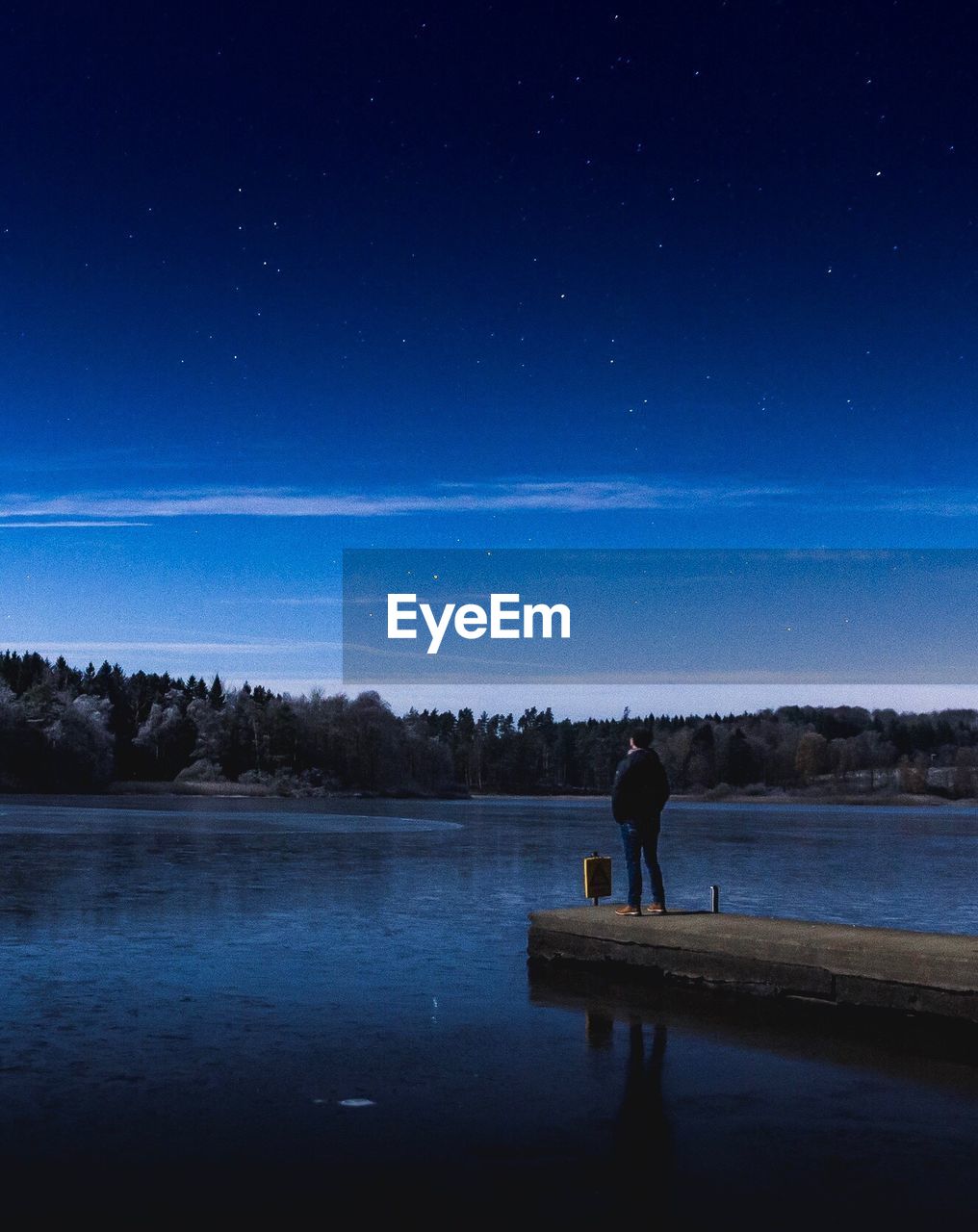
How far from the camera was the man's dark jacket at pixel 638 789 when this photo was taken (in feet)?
48.5

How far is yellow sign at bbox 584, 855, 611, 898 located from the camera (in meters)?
16.3

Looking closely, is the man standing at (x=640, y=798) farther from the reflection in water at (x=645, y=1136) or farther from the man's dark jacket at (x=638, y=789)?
the reflection in water at (x=645, y=1136)

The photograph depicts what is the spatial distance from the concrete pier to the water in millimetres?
633

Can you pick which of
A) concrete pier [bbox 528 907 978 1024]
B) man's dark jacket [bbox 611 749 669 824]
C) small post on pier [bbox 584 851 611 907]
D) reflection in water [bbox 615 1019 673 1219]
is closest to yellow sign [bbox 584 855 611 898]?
small post on pier [bbox 584 851 611 907]

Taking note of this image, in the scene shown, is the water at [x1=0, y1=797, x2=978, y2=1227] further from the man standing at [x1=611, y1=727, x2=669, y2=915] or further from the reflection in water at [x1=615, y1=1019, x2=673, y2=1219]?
the man standing at [x1=611, y1=727, x2=669, y2=915]

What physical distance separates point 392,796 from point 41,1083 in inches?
6834

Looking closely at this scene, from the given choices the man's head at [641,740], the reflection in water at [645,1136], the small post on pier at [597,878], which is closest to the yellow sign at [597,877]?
the small post on pier at [597,878]

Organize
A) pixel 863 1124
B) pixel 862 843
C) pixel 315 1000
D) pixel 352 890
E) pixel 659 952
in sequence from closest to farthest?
1. pixel 863 1124
2. pixel 315 1000
3. pixel 659 952
4. pixel 352 890
5. pixel 862 843

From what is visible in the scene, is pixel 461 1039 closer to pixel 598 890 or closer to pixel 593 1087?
pixel 593 1087

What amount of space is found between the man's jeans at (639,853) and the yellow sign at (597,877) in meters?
0.92

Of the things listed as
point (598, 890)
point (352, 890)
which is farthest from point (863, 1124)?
point (352, 890)

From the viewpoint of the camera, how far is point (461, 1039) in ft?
35.6

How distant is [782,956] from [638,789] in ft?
8.72

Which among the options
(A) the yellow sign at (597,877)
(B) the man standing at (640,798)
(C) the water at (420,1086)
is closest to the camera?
(C) the water at (420,1086)
